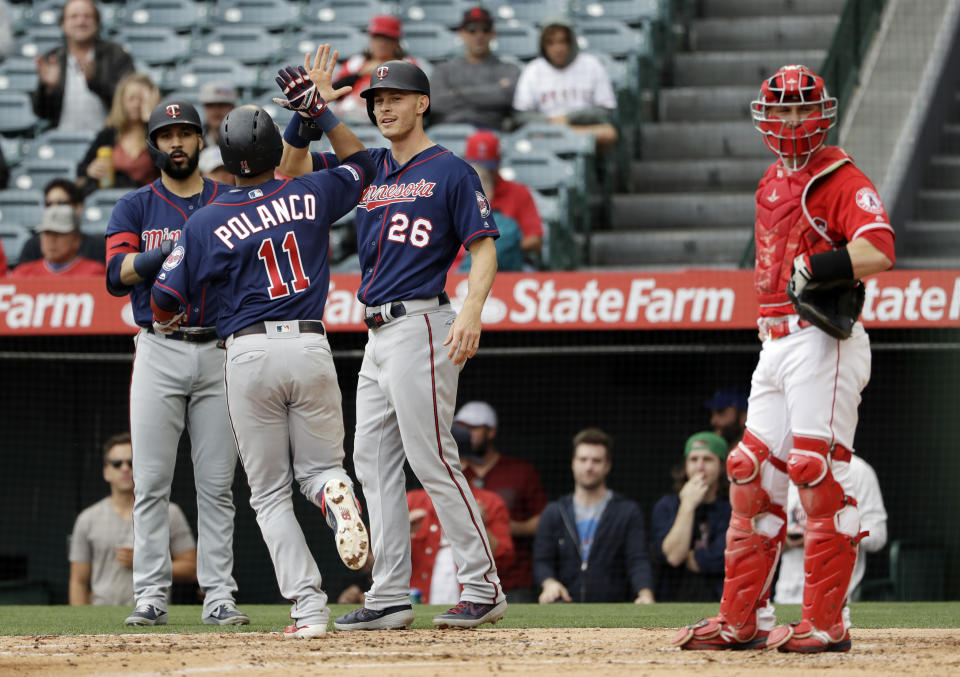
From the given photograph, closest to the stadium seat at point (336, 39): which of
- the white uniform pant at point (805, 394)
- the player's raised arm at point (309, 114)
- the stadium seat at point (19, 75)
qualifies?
the stadium seat at point (19, 75)

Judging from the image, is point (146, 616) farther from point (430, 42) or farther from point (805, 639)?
point (430, 42)

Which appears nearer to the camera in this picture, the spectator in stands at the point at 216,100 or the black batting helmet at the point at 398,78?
the black batting helmet at the point at 398,78

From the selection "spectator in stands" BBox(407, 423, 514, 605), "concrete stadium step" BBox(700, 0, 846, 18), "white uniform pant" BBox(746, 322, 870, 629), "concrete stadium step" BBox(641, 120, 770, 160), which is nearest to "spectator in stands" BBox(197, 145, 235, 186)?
"spectator in stands" BBox(407, 423, 514, 605)

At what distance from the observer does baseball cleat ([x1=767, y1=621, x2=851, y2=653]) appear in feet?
12.7

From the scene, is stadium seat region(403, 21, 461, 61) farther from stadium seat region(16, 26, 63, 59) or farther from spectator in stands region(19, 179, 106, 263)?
spectator in stands region(19, 179, 106, 263)

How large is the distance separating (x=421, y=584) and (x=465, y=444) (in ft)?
2.68

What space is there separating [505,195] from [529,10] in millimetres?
3470

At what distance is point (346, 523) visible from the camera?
14.3 feet

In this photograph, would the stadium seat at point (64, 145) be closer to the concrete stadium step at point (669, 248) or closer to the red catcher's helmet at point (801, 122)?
the concrete stadium step at point (669, 248)

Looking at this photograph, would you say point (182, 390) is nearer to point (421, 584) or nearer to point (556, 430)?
point (421, 584)

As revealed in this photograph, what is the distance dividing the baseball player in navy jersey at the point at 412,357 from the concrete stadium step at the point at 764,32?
22.0 ft

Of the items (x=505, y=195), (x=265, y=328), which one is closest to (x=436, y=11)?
(x=505, y=195)

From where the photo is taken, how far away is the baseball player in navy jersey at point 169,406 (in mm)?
5332

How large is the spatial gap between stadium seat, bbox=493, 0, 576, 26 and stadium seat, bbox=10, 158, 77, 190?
11.5 ft
